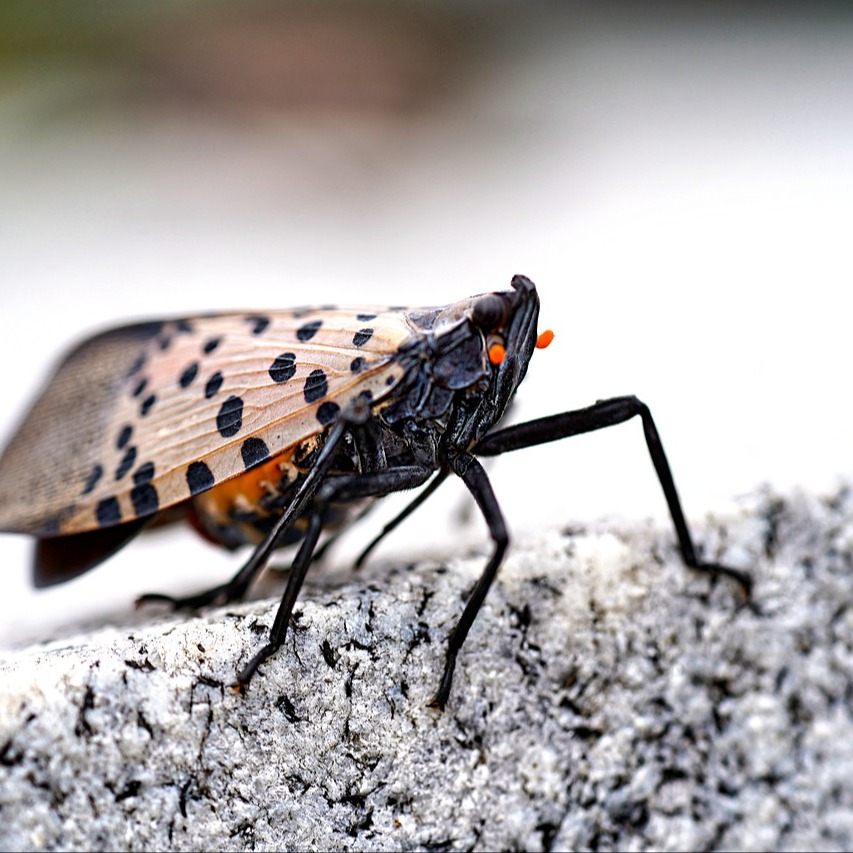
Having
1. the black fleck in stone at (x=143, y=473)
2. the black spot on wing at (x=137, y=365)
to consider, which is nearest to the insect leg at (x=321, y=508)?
the black fleck in stone at (x=143, y=473)

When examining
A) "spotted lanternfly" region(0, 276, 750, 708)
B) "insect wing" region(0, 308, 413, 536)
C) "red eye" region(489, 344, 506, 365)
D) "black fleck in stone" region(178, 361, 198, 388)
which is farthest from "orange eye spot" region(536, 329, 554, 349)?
"black fleck in stone" region(178, 361, 198, 388)

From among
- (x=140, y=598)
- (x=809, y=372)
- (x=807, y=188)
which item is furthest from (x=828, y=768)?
(x=807, y=188)

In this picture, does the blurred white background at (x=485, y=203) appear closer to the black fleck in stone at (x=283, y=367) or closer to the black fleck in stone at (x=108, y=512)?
the black fleck in stone at (x=108, y=512)

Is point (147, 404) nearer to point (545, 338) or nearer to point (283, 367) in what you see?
point (283, 367)

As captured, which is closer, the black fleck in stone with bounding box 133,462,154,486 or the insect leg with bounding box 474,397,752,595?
the insect leg with bounding box 474,397,752,595

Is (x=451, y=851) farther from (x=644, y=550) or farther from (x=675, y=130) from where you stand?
(x=675, y=130)

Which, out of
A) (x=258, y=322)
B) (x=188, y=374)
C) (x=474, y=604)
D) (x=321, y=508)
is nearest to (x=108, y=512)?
(x=188, y=374)

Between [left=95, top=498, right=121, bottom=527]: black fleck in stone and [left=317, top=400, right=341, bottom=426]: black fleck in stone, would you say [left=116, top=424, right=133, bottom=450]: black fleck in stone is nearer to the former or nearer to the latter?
[left=95, top=498, right=121, bottom=527]: black fleck in stone
